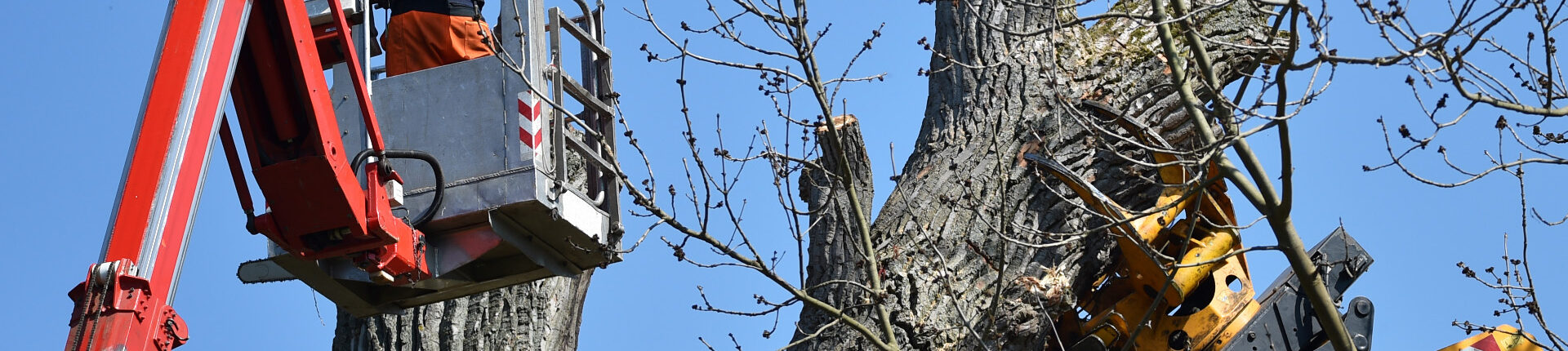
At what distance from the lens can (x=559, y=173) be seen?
20.8ft

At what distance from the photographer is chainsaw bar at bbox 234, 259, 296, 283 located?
6520mm

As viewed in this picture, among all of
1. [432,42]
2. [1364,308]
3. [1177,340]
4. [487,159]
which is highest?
[432,42]

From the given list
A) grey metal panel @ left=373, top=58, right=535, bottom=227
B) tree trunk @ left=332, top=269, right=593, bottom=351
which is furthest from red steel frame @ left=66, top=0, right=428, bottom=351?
tree trunk @ left=332, top=269, right=593, bottom=351

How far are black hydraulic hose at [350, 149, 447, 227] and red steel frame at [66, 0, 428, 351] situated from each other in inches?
2.5

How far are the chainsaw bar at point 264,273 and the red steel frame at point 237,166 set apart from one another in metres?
0.50

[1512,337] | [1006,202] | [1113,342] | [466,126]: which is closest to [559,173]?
[466,126]

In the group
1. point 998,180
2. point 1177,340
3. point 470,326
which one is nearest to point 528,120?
point 470,326

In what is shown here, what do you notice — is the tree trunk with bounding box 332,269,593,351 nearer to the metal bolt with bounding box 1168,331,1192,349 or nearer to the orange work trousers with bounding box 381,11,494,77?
the orange work trousers with bounding box 381,11,494,77

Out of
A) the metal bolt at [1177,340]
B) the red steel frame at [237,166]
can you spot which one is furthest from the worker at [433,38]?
the metal bolt at [1177,340]

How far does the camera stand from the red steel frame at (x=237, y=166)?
14.2 ft

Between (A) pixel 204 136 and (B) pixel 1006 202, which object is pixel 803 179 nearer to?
(B) pixel 1006 202

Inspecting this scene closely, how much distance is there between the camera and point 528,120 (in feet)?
20.6

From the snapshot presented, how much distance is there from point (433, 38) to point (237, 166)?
114 centimetres

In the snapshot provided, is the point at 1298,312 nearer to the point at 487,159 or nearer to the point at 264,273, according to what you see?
the point at 487,159
